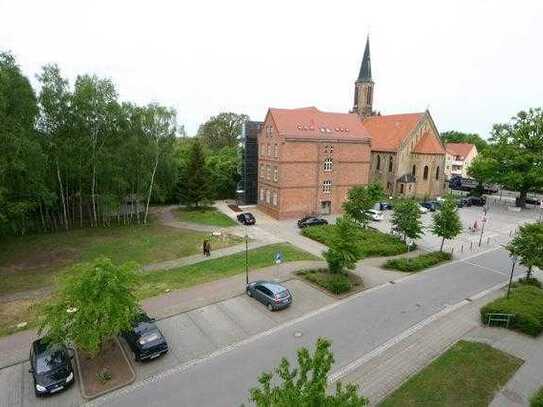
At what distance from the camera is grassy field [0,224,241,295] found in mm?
23500

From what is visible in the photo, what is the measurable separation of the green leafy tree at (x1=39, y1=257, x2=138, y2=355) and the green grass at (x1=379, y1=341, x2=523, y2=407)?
33.3 ft

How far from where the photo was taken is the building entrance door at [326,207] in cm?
4238

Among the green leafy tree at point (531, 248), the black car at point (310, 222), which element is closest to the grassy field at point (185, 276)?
the black car at point (310, 222)

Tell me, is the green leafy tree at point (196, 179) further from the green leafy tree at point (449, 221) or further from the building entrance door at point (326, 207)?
the green leafy tree at point (449, 221)

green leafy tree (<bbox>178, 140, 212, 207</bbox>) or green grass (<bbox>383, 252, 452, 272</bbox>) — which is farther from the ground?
green leafy tree (<bbox>178, 140, 212, 207</bbox>)

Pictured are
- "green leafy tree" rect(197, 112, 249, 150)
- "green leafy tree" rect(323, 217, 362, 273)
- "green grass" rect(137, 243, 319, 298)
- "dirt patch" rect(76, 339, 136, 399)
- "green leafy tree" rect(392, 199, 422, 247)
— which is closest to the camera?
"dirt patch" rect(76, 339, 136, 399)

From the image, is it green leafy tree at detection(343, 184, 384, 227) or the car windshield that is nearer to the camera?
the car windshield

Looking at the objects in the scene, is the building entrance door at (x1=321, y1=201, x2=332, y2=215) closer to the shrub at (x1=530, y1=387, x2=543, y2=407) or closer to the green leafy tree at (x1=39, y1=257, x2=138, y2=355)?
the green leafy tree at (x1=39, y1=257, x2=138, y2=355)

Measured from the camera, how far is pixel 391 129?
2164 inches

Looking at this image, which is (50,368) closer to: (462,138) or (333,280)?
(333,280)

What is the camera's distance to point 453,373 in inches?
526

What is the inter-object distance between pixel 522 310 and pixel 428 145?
3950 centimetres

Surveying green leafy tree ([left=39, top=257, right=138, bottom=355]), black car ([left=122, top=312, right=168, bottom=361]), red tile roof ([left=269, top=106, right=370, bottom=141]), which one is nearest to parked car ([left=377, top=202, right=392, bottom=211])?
red tile roof ([left=269, top=106, right=370, bottom=141])

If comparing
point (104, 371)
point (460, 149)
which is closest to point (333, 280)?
point (104, 371)
